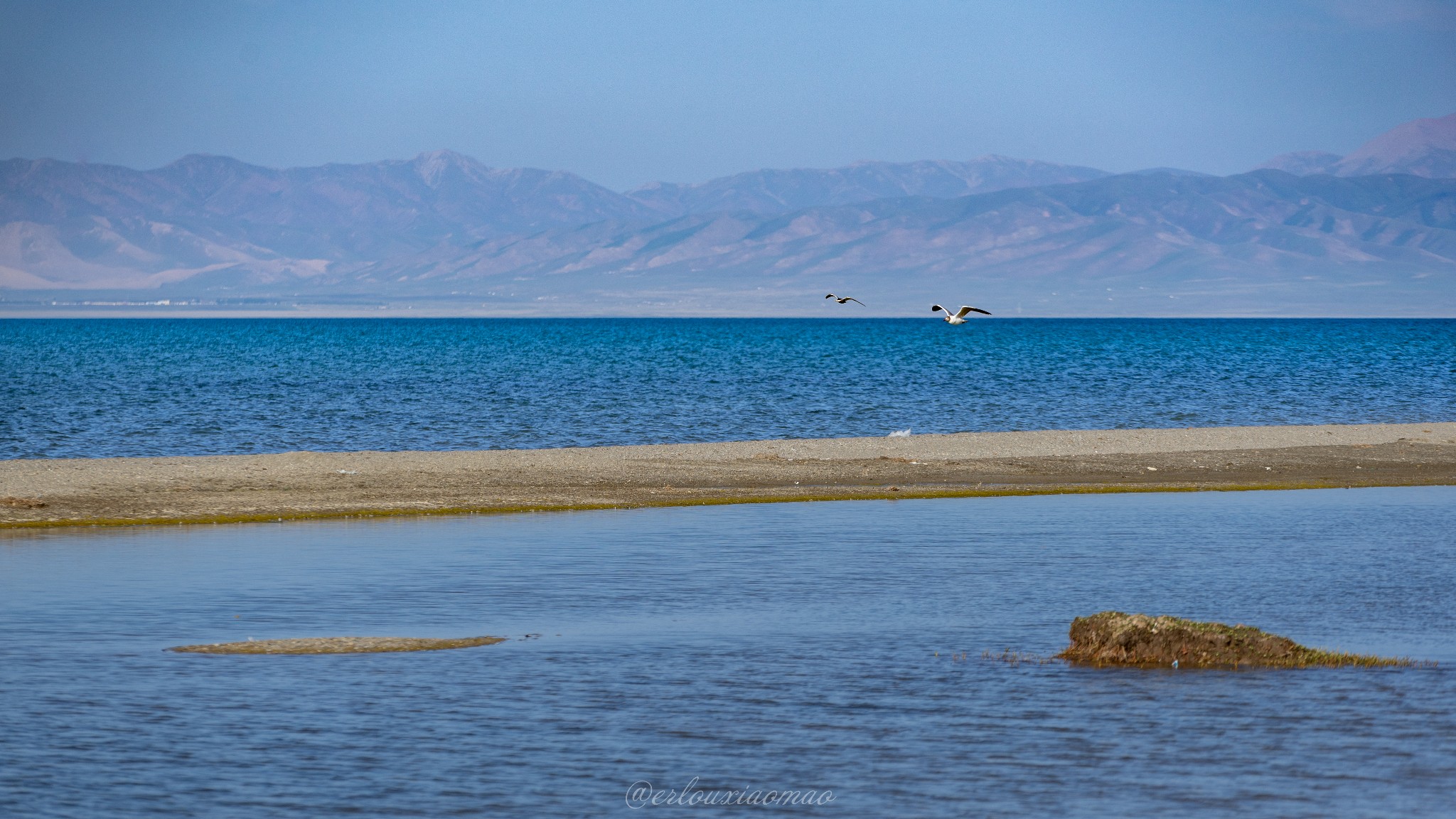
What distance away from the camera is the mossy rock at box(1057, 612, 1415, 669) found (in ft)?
55.9

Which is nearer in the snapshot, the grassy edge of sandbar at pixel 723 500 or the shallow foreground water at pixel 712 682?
the shallow foreground water at pixel 712 682

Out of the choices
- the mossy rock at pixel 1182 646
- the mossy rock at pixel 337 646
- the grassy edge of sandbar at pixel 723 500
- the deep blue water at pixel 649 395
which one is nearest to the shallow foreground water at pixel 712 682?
the mossy rock at pixel 337 646

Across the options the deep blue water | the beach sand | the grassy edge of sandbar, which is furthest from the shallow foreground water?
the deep blue water

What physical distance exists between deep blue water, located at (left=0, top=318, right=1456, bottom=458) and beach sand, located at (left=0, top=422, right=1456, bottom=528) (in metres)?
8.95

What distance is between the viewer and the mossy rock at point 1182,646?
1705cm

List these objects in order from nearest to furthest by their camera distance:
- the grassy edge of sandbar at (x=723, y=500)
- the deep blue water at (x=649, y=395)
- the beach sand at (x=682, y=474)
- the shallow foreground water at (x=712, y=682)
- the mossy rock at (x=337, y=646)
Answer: the shallow foreground water at (x=712, y=682) → the mossy rock at (x=337, y=646) → the grassy edge of sandbar at (x=723, y=500) → the beach sand at (x=682, y=474) → the deep blue water at (x=649, y=395)

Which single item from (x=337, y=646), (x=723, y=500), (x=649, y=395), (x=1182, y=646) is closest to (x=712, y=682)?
(x=337, y=646)

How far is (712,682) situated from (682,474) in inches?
879

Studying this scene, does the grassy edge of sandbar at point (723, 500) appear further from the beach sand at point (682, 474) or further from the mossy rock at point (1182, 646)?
the mossy rock at point (1182, 646)

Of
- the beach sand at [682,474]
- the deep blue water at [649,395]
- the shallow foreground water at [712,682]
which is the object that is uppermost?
the deep blue water at [649,395]

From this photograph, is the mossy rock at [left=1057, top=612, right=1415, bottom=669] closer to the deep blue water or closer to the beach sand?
the beach sand

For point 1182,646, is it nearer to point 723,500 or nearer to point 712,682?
point 712,682

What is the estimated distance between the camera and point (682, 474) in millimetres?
38656

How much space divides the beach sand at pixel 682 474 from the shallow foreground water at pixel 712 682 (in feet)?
16.2
